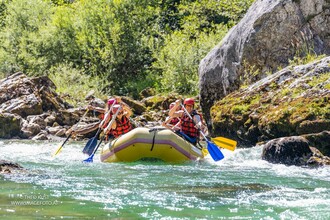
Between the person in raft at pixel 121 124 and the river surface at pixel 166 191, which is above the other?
the person in raft at pixel 121 124

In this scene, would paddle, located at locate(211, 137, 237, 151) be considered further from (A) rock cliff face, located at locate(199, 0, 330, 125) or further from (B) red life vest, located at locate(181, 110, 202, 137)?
(A) rock cliff face, located at locate(199, 0, 330, 125)

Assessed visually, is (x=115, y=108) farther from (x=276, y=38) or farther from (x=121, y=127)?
(x=276, y=38)

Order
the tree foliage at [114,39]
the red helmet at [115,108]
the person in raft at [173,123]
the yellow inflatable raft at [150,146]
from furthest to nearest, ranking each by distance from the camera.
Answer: the tree foliage at [114,39] < the red helmet at [115,108] < the person in raft at [173,123] < the yellow inflatable raft at [150,146]

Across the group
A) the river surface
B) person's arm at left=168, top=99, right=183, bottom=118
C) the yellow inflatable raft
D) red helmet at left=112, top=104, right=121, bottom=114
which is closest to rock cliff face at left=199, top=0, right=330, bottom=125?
person's arm at left=168, top=99, right=183, bottom=118

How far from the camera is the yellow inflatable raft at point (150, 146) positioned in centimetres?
1129

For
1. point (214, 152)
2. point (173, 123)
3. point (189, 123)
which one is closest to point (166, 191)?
point (214, 152)

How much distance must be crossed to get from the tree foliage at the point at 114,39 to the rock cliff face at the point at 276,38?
993 centimetres

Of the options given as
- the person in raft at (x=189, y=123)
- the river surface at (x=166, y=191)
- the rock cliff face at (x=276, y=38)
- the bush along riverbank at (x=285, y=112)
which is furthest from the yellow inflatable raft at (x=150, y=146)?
the rock cliff face at (x=276, y=38)

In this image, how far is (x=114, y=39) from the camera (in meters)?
29.3

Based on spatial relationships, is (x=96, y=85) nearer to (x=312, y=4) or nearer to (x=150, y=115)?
(x=150, y=115)

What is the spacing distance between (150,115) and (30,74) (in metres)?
11.2

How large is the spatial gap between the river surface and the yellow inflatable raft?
37 centimetres

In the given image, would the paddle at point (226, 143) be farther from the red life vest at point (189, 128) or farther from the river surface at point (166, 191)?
the river surface at point (166, 191)

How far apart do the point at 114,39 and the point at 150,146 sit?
18.6 meters
